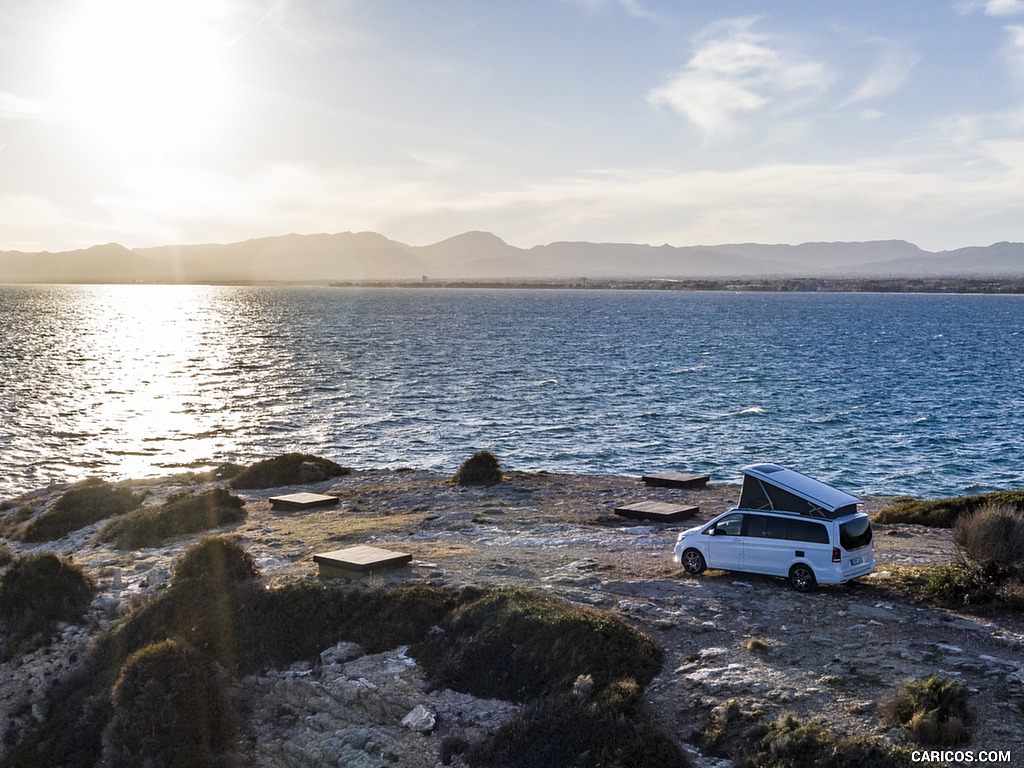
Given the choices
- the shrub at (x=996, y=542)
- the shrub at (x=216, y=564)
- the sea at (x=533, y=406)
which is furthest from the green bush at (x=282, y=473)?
the shrub at (x=996, y=542)

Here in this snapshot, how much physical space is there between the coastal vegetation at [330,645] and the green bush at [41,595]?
7.91ft

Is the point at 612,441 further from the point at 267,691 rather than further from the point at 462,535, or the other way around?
the point at 267,691

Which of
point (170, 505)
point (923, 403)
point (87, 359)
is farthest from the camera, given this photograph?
point (87, 359)

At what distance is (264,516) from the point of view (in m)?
33.5

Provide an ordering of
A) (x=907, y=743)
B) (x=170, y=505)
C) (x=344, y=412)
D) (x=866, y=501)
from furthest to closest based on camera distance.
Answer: (x=344, y=412), (x=866, y=501), (x=170, y=505), (x=907, y=743)

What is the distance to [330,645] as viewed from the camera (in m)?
20.2

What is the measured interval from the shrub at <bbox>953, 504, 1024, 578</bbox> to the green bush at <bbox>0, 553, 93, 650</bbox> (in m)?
23.1

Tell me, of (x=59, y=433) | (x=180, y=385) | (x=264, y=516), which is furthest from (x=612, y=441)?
(x=180, y=385)

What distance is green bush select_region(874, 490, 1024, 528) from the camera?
95.1 feet

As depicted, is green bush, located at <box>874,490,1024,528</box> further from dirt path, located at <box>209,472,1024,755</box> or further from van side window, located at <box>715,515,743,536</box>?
van side window, located at <box>715,515,743,536</box>

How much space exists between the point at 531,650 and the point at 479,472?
20.1 m

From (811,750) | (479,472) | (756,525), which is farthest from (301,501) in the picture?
(811,750)

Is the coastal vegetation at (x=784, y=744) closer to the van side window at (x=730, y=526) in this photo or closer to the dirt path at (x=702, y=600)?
the dirt path at (x=702, y=600)

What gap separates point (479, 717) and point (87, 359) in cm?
11115
